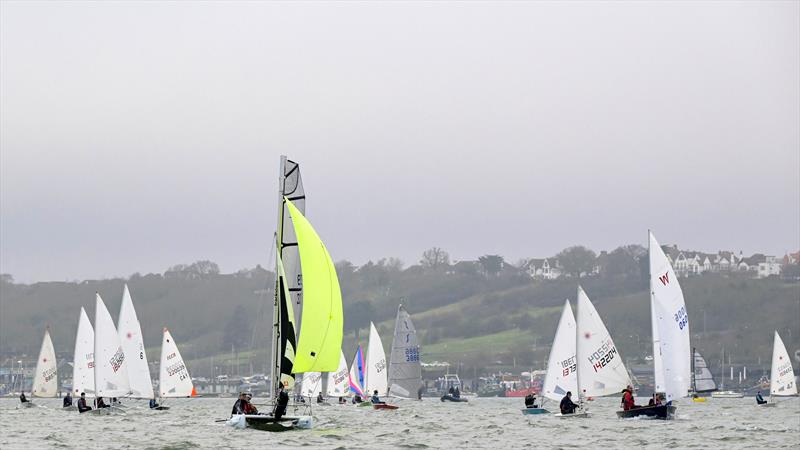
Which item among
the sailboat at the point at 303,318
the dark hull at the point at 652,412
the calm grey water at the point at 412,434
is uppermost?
the sailboat at the point at 303,318

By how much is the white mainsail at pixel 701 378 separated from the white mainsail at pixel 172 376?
34.3m

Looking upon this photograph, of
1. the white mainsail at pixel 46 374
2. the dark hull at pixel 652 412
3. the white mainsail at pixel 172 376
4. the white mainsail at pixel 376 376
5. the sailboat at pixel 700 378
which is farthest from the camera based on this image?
the sailboat at pixel 700 378

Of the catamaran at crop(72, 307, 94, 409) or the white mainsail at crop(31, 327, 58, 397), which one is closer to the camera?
the catamaran at crop(72, 307, 94, 409)

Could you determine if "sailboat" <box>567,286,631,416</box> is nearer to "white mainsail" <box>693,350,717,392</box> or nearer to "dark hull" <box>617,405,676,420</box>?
"dark hull" <box>617,405,676,420</box>

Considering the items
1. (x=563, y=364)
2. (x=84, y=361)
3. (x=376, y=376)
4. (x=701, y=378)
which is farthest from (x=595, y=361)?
(x=701, y=378)

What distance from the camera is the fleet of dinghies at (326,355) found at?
1527 inches

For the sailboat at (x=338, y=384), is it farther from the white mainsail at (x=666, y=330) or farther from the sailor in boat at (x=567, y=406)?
the white mainsail at (x=666, y=330)

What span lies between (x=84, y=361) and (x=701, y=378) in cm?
4481

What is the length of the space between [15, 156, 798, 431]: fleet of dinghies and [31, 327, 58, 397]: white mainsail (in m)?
0.08

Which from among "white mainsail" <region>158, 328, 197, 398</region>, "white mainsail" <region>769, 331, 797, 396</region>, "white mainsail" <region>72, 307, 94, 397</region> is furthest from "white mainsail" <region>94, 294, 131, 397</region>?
"white mainsail" <region>769, 331, 797, 396</region>

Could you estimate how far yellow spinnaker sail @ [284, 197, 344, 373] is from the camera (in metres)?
38.5

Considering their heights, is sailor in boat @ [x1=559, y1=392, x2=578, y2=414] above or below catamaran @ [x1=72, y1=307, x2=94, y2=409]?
Answer: below

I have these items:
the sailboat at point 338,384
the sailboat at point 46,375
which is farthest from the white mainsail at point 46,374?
the sailboat at point 338,384

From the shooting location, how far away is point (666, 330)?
51.2 metres
